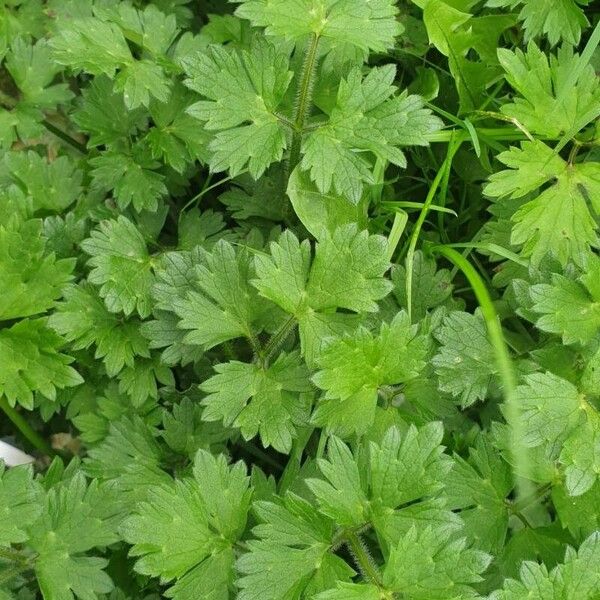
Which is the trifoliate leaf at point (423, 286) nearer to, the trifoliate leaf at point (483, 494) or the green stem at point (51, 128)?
the trifoliate leaf at point (483, 494)

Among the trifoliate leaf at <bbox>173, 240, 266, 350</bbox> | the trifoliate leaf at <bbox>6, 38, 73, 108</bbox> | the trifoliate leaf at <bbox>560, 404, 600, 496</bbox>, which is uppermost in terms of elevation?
the trifoliate leaf at <bbox>6, 38, 73, 108</bbox>

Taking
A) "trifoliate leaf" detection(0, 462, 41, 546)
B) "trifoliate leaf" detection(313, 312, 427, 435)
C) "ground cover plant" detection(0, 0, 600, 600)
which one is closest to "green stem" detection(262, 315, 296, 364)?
"ground cover plant" detection(0, 0, 600, 600)

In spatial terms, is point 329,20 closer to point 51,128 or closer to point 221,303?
point 221,303

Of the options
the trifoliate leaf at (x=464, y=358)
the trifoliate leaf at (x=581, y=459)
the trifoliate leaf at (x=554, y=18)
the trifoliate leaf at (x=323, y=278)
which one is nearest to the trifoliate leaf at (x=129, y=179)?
the trifoliate leaf at (x=323, y=278)

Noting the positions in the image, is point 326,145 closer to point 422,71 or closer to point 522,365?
point 422,71

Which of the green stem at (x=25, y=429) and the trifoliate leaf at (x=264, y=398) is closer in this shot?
the trifoliate leaf at (x=264, y=398)

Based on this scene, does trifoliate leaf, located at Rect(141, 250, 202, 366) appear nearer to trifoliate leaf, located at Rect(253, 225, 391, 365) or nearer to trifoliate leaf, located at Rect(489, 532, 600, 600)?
trifoliate leaf, located at Rect(253, 225, 391, 365)
